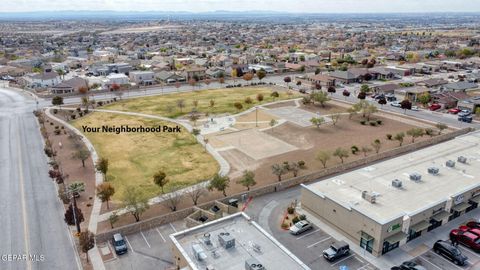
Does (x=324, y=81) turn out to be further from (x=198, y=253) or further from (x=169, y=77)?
(x=198, y=253)

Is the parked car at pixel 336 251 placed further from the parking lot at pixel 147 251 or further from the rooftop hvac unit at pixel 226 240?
the parking lot at pixel 147 251

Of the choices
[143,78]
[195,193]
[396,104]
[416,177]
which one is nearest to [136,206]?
[195,193]

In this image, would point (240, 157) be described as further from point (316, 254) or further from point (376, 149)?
point (316, 254)

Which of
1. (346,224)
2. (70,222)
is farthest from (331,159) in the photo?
(70,222)

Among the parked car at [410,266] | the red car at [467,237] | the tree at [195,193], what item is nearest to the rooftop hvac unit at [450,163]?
the red car at [467,237]

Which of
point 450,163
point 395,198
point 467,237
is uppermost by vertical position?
point 450,163
